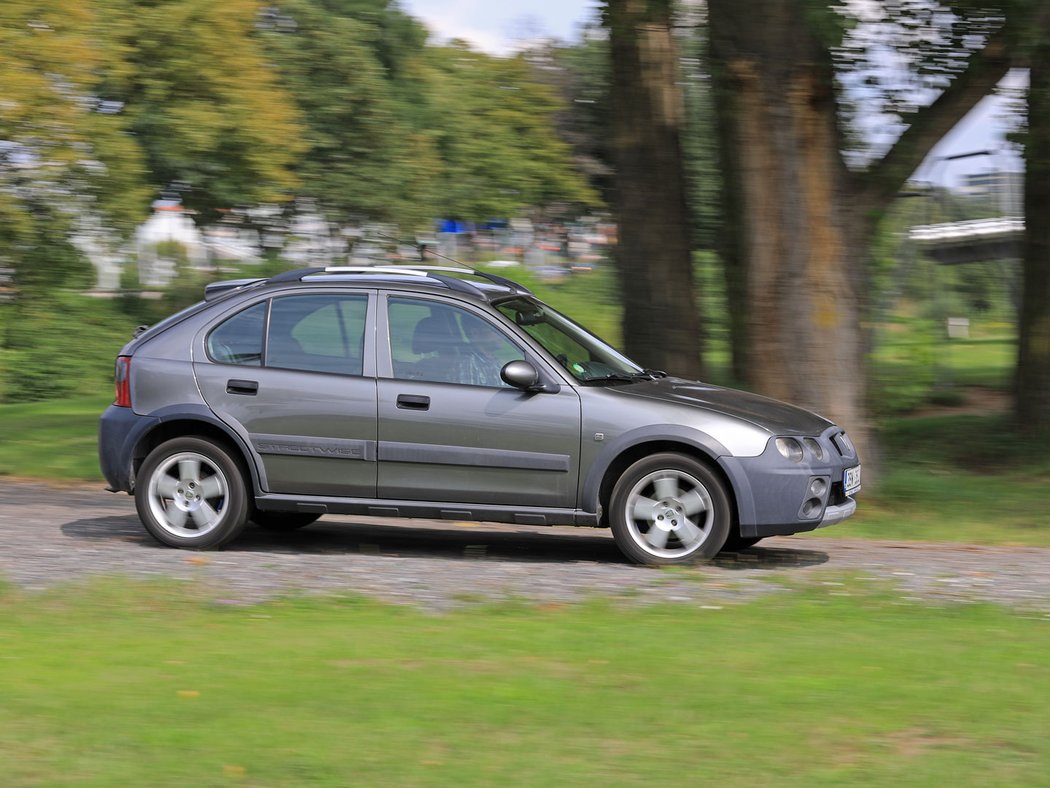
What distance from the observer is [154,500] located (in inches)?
370

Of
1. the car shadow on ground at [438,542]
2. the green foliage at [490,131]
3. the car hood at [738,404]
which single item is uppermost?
the green foliage at [490,131]

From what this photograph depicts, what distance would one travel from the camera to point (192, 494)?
9391mm

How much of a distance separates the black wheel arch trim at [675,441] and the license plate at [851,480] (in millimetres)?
766

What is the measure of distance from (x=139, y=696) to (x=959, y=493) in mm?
9861

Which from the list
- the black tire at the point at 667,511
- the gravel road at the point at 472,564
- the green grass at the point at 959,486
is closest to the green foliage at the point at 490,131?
the green grass at the point at 959,486

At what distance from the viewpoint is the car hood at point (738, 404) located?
880 cm

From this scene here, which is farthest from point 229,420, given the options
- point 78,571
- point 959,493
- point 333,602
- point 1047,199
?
point 1047,199

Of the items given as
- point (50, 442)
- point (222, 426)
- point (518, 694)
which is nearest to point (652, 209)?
point (222, 426)

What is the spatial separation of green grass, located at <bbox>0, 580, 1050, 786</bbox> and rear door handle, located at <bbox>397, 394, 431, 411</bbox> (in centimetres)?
177

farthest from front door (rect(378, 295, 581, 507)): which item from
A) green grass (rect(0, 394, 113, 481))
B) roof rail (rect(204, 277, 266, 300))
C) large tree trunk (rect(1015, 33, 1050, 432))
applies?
large tree trunk (rect(1015, 33, 1050, 432))

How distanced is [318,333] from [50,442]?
8.21m

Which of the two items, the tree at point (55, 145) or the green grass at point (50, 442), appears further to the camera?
the tree at point (55, 145)

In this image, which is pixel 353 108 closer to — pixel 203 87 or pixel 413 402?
pixel 203 87

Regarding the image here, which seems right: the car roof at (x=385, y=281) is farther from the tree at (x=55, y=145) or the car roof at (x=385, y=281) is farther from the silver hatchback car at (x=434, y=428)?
the tree at (x=55, y=145)
